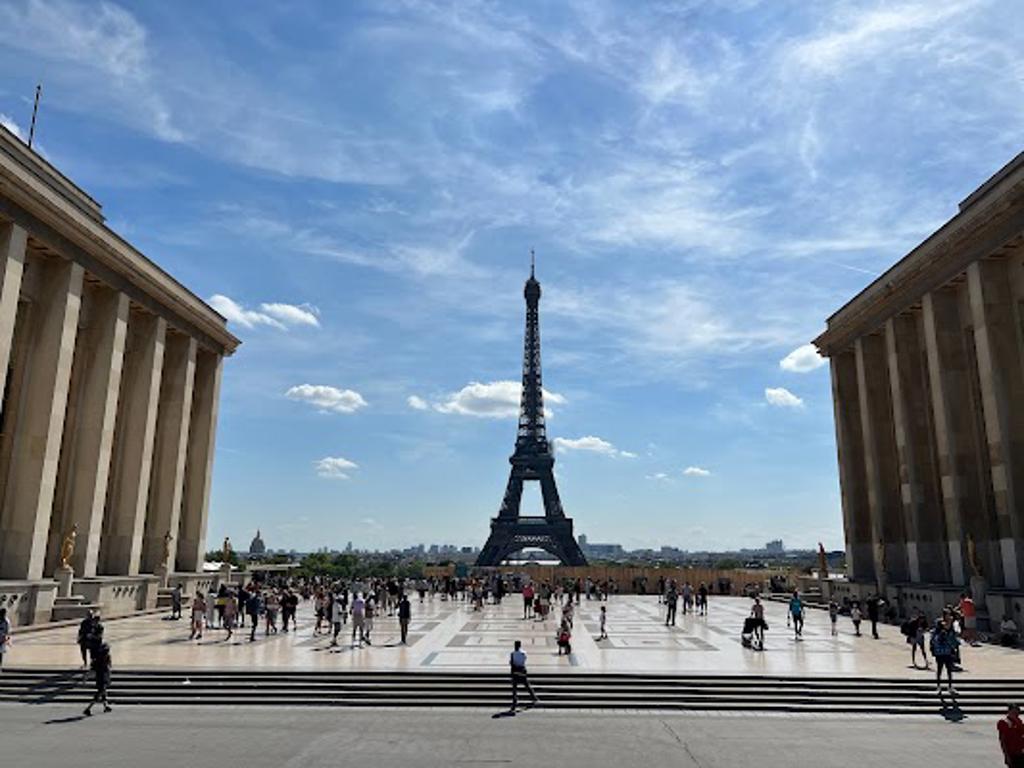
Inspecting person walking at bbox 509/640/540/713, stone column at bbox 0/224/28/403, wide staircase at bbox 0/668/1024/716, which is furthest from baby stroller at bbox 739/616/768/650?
Result: stone column at bbox 0/224/28/403

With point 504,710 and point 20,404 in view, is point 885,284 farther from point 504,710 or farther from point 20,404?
point 20,404

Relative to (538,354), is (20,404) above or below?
below

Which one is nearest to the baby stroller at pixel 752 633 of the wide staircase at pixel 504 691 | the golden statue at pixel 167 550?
the wide staircase at pixel 504 691

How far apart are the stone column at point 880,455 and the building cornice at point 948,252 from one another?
205 centimetres

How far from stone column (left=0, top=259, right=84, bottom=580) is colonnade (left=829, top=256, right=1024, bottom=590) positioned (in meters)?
40.9

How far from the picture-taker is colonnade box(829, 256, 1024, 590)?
108ft

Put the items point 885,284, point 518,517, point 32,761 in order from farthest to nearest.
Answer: point 518,517 → point 885,284 → point 32,761

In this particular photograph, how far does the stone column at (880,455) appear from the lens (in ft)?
146

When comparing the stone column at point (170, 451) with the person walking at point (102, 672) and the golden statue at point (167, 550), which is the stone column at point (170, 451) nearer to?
the golden statue at point (167, 550)

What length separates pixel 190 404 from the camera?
4897 cm

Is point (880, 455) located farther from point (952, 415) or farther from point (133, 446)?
point (133, 446)

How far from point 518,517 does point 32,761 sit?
107977 millimetres

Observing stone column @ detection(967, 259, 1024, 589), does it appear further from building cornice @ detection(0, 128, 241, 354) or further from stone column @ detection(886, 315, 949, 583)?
building cornice @ detection(0, 128, 241, 354)

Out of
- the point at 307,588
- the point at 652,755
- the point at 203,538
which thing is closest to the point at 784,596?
the point at 307,588
